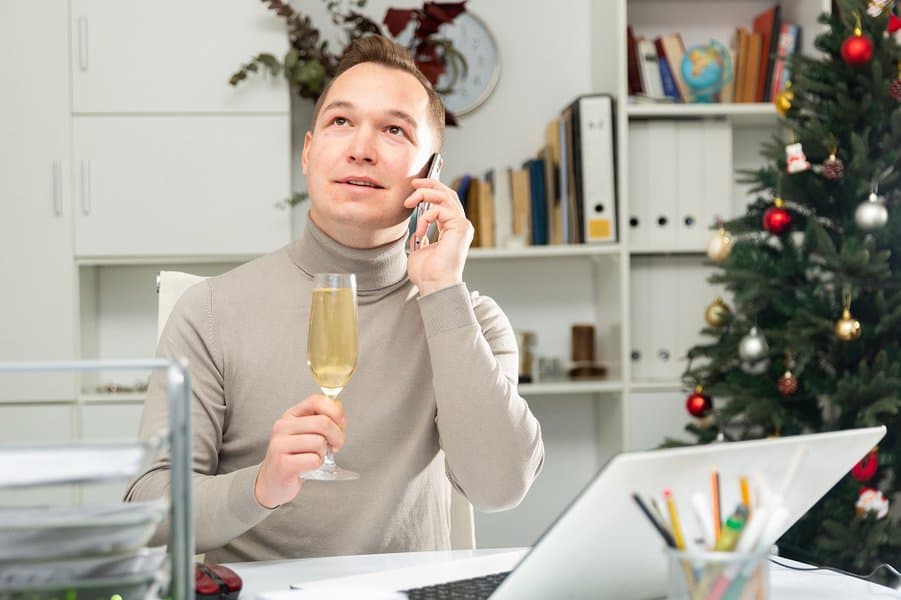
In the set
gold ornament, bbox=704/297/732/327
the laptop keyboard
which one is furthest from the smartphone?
gold ornament, bbox=704/297/732/327

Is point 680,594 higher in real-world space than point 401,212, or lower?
lower

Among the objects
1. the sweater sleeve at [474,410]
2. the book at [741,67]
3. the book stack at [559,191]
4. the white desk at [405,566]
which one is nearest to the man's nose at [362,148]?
the sweater sleeve at [474,410]

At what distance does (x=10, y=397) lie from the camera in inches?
118

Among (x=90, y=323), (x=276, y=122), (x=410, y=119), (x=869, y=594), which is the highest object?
(x=276, y=122)

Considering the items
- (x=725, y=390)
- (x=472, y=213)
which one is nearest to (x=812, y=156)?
(x=725, y=390)

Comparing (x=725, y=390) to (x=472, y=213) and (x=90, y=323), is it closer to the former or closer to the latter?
(x=472, y=213)

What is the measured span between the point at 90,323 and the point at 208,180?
0.60 metres

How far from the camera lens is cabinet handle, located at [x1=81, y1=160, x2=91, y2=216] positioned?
3.01m

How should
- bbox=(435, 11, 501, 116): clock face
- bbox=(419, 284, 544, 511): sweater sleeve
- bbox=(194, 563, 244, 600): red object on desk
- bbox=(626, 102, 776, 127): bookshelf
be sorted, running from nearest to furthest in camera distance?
bbox=(194, 563, 244, 600): red object on desk < bbox=(419, 284, 544, 511): sweater sleeve < bbox=(626, 102, 776, 127): bookshelf < bbox=(435, 11, 501, 116): clock face

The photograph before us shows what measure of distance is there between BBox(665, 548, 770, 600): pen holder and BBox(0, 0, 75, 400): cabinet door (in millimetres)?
2578

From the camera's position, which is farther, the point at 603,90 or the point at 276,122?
the point at 603,90

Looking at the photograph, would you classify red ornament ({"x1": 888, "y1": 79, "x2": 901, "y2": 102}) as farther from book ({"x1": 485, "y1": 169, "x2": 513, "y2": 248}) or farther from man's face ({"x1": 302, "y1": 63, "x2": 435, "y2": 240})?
man's face ({"x1": 302, "y1": 63, "x2": 435, "y2": 240})

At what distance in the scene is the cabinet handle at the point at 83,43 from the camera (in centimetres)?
299

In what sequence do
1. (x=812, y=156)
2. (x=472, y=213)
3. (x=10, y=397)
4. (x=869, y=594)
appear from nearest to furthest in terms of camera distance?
1. (x=869, y=594)
2. (x=812, y=156)
3. (x=10, y=397)
4. (x=472, y=213)
